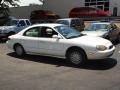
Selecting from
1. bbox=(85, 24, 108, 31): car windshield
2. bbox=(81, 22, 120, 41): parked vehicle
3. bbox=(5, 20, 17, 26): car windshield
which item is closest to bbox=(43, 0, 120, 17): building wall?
bbox=(5, 20, 17, 26): car windshield

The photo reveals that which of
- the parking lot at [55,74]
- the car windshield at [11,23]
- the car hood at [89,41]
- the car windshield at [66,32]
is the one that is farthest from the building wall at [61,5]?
the car hood at [89,41]

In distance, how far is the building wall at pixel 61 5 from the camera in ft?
136

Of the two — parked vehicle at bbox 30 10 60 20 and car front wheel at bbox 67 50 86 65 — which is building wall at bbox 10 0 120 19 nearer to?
parked vehicle at bbox 30 10 60 20

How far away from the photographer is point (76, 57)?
10508 mm

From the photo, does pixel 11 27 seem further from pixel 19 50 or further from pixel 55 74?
pixel 55 74

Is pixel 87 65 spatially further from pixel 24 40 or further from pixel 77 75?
pixel 24 40

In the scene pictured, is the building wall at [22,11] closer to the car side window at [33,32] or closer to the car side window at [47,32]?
the car side window at [33,32]

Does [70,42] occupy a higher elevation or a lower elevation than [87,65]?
higher

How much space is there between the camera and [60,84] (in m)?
8.11

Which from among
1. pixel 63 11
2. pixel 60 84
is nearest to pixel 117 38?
pixel 60 84

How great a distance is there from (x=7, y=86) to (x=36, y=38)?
3975mm

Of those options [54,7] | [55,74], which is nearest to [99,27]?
[55,74]

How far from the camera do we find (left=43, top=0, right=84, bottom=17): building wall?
41356 millimetres

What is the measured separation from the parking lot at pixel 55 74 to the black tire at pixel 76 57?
21 cm
